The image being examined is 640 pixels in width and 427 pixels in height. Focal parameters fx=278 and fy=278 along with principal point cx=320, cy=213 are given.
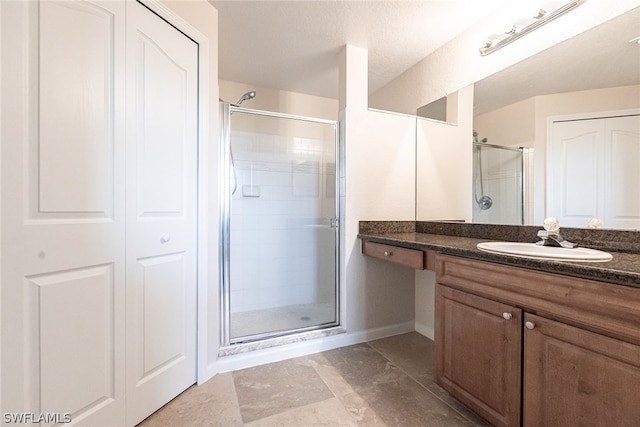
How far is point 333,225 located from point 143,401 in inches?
62.0

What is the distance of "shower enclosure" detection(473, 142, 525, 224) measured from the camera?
1.62 metres

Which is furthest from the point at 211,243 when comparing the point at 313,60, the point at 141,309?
the point at 313,60

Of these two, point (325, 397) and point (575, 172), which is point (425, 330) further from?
point (575, 172)

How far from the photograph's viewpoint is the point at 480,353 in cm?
119

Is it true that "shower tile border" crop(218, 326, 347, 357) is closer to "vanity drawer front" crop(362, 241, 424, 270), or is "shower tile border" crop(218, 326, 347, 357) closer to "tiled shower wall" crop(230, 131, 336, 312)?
"tiled shower wall" crop(230, 131, 336, 312)

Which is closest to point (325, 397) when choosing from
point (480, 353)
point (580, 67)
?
point (480, 353)

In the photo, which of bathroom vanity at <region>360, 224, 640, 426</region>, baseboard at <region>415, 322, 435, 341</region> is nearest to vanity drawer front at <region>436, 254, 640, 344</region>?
bathroom vanity at <region>360, 224, 640, 426</region>

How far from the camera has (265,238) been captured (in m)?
2.66

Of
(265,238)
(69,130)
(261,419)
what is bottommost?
(261,419)

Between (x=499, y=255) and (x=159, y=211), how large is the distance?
153 cm

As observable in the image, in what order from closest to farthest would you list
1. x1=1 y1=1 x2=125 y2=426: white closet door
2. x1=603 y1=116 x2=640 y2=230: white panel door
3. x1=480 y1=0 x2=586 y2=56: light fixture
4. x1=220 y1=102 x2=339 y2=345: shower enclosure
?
x1=1 y1=1 x2=125 y2=426: white closet door → x1=603 y1=116 x2=640 y2=230: white panel door → x1=480 y1=0 x2=586 y2=56: light fixture → x1=220 y1=102 x2=339 y2=345: shower enclosure

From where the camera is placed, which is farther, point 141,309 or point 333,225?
point 333,225

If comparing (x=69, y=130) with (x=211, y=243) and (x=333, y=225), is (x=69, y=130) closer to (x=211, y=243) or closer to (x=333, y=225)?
(x=211, y=243)

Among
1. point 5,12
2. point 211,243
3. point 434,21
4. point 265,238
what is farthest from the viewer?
point 265,238
